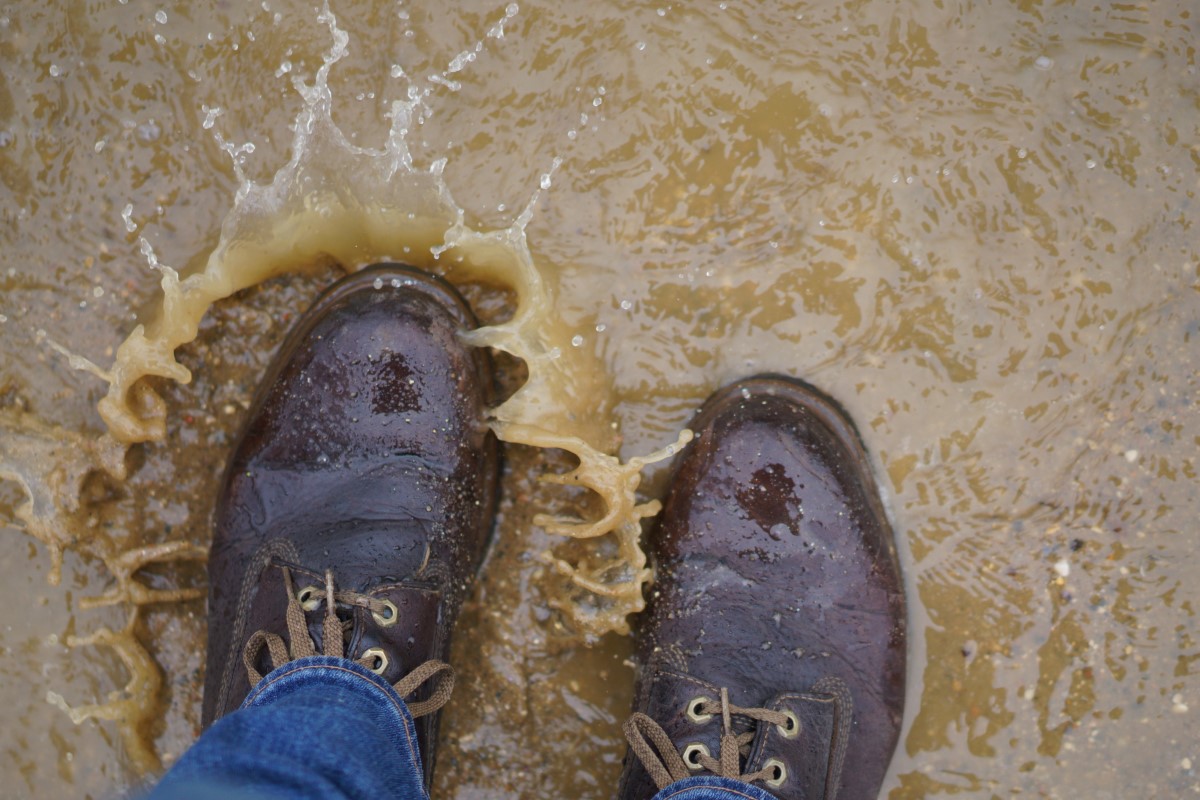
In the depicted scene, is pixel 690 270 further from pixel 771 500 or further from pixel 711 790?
pixel 711 790

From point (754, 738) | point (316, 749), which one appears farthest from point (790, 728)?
point (316, 749)

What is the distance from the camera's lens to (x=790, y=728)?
200 centimetres

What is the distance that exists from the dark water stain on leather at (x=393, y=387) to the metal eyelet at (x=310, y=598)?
441mm

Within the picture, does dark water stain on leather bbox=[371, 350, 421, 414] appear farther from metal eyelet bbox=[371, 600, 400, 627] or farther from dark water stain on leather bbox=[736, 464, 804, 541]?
dark water stain on leather bbox=[736, 464, 804, 541]

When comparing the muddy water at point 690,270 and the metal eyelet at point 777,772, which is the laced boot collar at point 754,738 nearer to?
the metal eyelet at point 777,772

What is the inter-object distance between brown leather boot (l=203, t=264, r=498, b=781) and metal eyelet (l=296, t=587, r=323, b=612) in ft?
0.07

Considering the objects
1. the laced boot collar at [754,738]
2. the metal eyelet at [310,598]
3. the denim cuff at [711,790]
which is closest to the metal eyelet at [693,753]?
the laced boot collar at [754,738]

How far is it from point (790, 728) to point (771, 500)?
1.70ft

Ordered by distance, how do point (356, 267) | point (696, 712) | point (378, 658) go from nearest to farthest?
point (378, 658), point (696, 712), point (356, 267)

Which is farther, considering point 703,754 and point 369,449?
point 369,449

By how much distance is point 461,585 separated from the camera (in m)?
2.17

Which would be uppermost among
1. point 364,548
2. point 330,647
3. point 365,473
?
point 365,473

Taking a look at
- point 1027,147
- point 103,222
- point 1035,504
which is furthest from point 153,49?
point 1035,504

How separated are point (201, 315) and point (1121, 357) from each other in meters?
2.24
